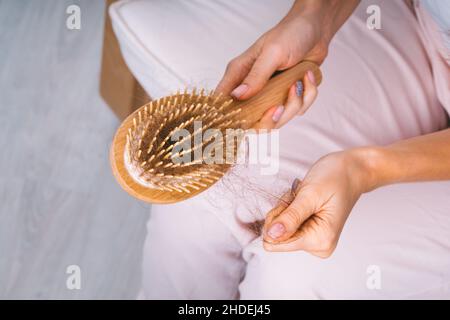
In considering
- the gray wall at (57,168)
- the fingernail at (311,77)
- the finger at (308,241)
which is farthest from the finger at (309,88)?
the gray wall at (57,168)

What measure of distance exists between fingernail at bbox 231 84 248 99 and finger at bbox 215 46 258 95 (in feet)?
0.08

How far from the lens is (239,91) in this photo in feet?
1.26

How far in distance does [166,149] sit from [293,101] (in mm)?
134

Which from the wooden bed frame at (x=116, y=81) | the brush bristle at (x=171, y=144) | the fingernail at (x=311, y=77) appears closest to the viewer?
the brush bristle at (x=171, y=144)

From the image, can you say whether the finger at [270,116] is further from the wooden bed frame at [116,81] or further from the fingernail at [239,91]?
the wooden bed frame at [116,81]

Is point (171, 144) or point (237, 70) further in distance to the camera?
point (237, 70)

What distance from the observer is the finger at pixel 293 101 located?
40 cm

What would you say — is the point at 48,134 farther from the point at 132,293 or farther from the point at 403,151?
the point at 403,151

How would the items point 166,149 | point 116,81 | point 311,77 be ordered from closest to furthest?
point 166,149 → point 311,77 → point 116,81

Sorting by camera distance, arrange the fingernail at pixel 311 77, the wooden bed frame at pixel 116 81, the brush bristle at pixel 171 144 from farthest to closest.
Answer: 1. the wooden bed frame at pixel 116 81
2. the fingernail at pixel 311 77
3. the brush bristle at pixel 171 144

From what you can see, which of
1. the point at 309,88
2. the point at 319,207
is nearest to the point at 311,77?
the point at 309,88

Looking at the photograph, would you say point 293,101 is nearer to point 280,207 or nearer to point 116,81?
point 280,207
